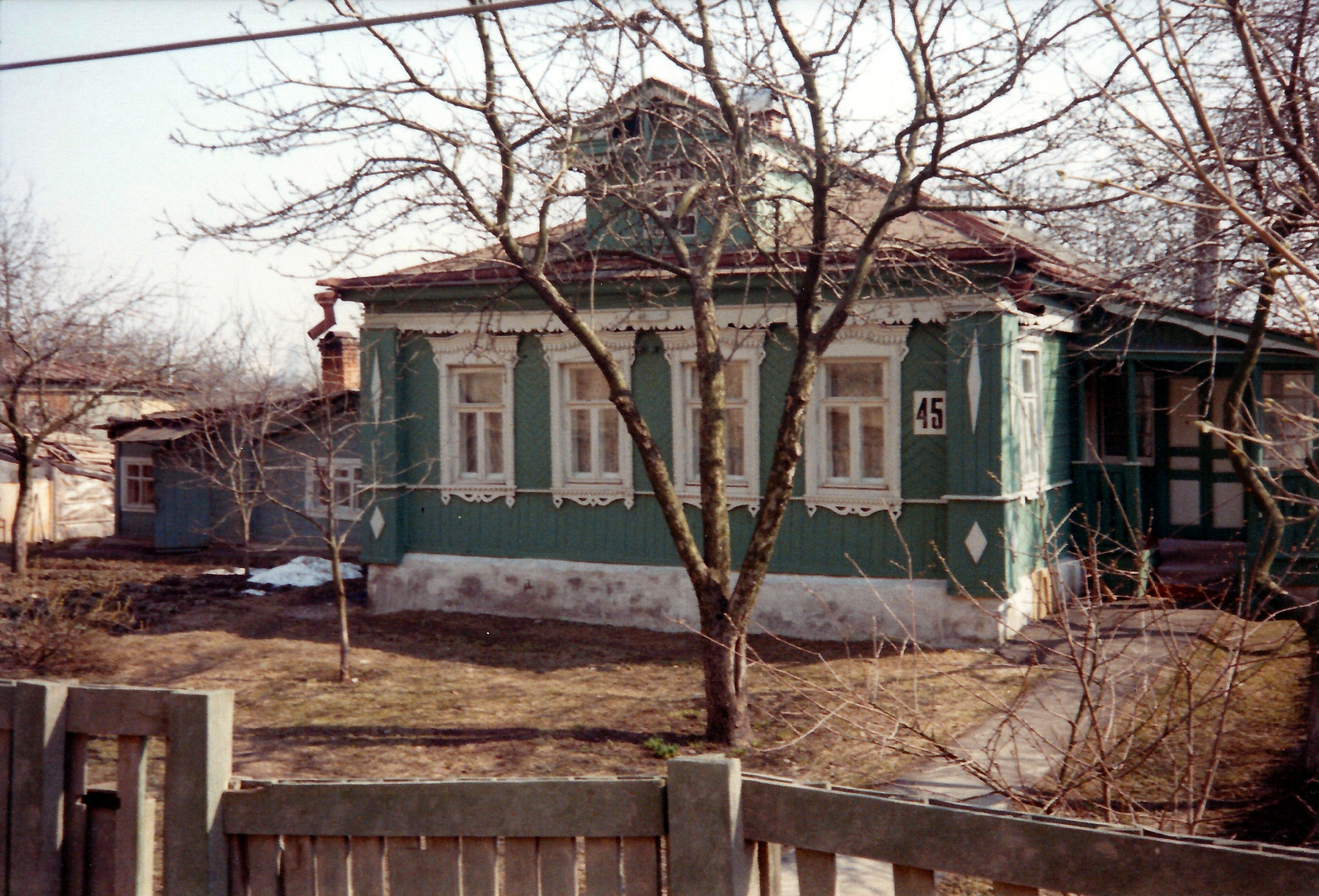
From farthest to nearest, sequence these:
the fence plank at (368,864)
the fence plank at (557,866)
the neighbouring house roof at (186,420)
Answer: the neighbouring house roof at (186,420) → the fence plank at (368,864) → the fence plank at (557,866)

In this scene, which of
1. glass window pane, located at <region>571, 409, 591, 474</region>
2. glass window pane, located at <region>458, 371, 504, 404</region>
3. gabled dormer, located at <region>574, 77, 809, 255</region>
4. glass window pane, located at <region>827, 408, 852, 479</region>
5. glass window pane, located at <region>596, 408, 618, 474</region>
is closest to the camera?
gabled dormer, located at <region>574, 77, 809, 255</region>

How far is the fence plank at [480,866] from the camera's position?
314cm

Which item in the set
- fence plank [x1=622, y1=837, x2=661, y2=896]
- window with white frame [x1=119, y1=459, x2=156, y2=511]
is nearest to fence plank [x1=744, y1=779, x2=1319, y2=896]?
fence plank [x1=622, y1=837, x2=661, y2=896]

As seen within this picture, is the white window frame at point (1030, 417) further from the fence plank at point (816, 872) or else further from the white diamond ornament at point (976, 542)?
the fence plank at point (816, 872)

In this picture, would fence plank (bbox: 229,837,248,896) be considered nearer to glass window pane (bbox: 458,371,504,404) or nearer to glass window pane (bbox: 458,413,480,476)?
glass window pane (bbox: 458,371,504,404)

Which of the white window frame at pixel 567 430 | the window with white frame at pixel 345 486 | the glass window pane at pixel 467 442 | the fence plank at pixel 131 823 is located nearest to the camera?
the fence plank at pixel 131 823

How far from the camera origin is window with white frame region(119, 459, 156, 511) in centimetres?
2342

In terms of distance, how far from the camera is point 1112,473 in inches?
575

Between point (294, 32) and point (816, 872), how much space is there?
4.80 meters

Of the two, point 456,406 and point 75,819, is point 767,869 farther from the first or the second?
point 456,406

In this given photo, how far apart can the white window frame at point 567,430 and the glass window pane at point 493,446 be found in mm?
876

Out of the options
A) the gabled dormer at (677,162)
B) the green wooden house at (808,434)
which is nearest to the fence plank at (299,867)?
the gabled dormer at (677,162)

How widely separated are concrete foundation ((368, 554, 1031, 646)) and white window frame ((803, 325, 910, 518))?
32.3 inches

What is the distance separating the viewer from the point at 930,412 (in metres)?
11.8
